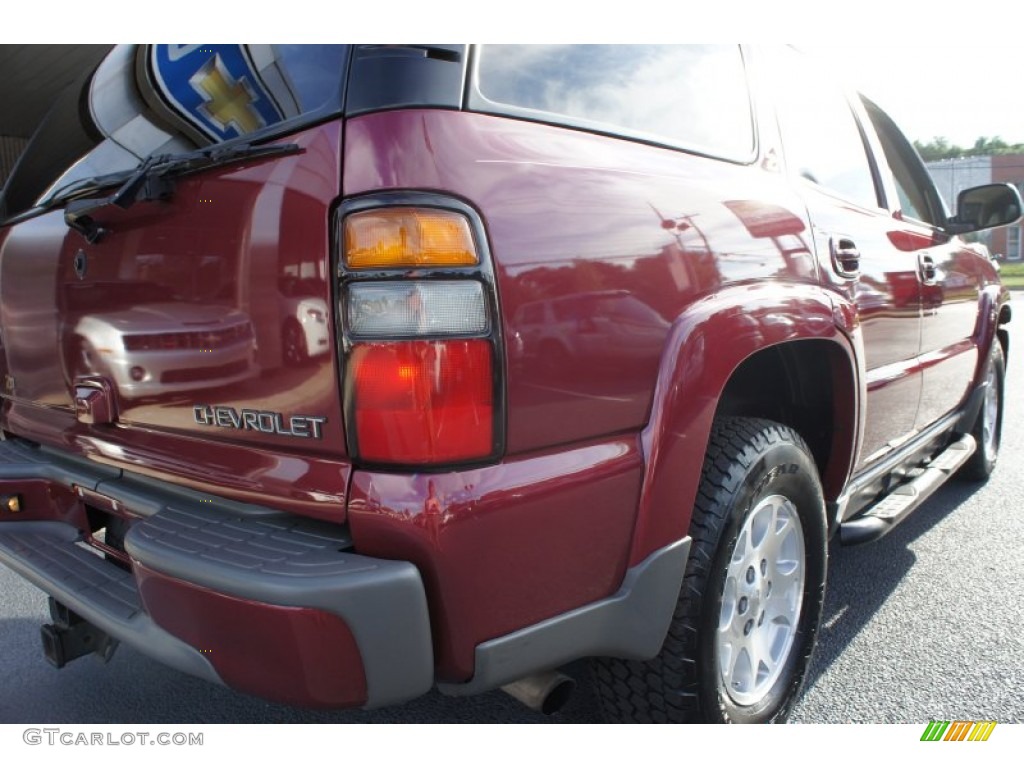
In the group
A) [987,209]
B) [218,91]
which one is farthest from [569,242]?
[987,209]

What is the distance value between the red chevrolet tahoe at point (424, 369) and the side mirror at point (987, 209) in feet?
6.50

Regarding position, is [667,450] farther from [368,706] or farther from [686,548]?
[368,706]

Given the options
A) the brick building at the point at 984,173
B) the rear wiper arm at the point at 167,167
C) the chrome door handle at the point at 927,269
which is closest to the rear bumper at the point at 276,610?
the rear wiper arm at the point at 167,167

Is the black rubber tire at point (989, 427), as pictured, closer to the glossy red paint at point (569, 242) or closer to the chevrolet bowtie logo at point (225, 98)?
the glossy red paint at point (569, 242)

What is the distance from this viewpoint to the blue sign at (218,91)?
1530 mm

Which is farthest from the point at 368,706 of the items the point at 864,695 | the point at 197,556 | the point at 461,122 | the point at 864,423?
the point at 864,423

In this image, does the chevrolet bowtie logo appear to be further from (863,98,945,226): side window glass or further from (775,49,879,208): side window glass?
(863,98,945,226): side window glass

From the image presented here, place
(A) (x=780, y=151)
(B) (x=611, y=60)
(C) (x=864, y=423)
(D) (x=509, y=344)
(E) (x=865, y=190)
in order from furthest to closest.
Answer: (E) (x=865, y=190) < (C) (x=864, y=423) < (A) (x=780, y=151) < (B) (x=611, y=60) < (D) (x=509, y=344)

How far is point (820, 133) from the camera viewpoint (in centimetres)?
255

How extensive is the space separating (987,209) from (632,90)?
2775mm

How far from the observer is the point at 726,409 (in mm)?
2252

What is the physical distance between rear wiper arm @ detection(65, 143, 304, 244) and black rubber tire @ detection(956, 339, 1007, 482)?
3.80 meters

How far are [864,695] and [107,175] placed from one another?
96.1 inches

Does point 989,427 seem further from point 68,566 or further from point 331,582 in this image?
point 68,566
